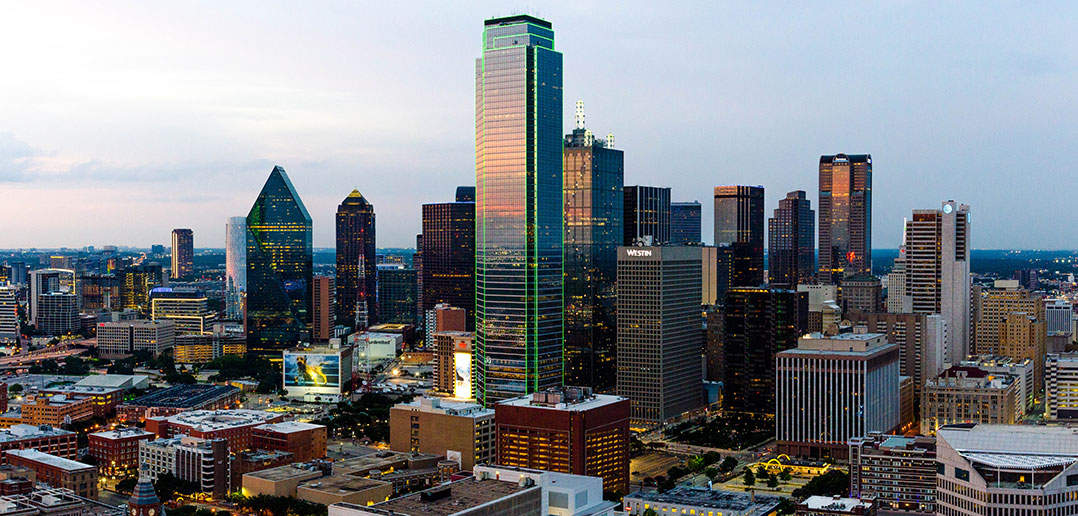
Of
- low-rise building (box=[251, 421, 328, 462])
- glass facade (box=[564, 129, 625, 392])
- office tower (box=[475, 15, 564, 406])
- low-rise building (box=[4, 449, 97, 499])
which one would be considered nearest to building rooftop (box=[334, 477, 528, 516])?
low-rise building (box=[4, 449, 97, 499])

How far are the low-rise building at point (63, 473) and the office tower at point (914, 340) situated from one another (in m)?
91.6

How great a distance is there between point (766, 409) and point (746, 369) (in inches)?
224

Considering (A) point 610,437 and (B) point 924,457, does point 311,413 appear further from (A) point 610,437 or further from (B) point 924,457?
(B) point 924,457

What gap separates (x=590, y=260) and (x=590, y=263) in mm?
557

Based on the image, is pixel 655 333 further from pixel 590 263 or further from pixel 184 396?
pixel 184 396

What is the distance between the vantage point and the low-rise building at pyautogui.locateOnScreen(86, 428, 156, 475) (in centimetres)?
10556

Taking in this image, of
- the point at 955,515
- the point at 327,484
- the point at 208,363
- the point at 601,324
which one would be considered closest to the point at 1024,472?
the point at 955,515

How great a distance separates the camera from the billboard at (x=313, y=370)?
496 ft

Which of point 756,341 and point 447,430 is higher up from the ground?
point 756,341

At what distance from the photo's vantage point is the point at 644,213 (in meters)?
176

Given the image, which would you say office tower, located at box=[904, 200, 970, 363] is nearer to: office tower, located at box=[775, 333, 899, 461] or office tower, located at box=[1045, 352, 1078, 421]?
office tower, located at box=[1045, 352, 1078, 421]

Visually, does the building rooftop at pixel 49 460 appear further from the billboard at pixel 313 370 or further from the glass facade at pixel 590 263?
the glass facade at pixel 590 263

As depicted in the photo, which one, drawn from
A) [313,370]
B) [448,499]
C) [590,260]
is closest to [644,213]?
[590,260]

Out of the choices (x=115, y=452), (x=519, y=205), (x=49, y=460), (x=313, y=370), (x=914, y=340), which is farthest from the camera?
(x=313, y=370)
